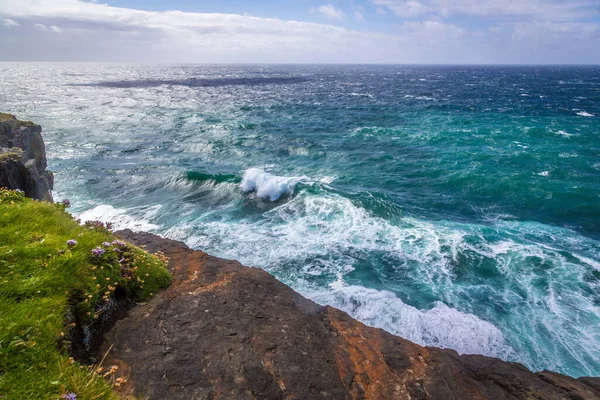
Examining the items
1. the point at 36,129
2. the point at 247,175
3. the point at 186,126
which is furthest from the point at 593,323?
the point at 186,126

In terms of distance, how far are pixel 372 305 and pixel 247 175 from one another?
14834 millimetres

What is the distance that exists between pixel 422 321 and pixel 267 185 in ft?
45.9

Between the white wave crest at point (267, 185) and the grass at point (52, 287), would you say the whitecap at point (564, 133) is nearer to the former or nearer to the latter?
the white wave crest at point (267, 185)

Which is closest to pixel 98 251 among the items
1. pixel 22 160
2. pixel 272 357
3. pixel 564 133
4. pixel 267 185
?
pixel 272 357

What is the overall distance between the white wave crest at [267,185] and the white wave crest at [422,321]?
10.4 m

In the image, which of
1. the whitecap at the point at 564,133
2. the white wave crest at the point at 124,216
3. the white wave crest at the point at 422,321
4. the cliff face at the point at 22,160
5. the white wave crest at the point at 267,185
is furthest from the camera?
the whitecap at the point at 564,133

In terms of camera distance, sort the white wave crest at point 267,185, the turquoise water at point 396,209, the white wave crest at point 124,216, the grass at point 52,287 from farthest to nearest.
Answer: the white wave crest at point 267,185 → the white wave crest at point 124,216 → the turquoise water at point 396,209 → the grass at point 52,287

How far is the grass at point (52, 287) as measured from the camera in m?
3.70

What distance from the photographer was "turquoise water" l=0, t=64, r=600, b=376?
1219 centimetres

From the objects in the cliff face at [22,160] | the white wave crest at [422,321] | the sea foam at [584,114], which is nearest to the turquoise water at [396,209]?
the white wave crest at [422,321]

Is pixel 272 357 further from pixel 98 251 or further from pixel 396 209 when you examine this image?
pixel 396 209

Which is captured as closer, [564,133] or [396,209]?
[396,209]

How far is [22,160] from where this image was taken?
1171 centimetres

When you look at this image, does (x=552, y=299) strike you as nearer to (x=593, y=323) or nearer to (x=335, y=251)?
(x=593, y=323)
